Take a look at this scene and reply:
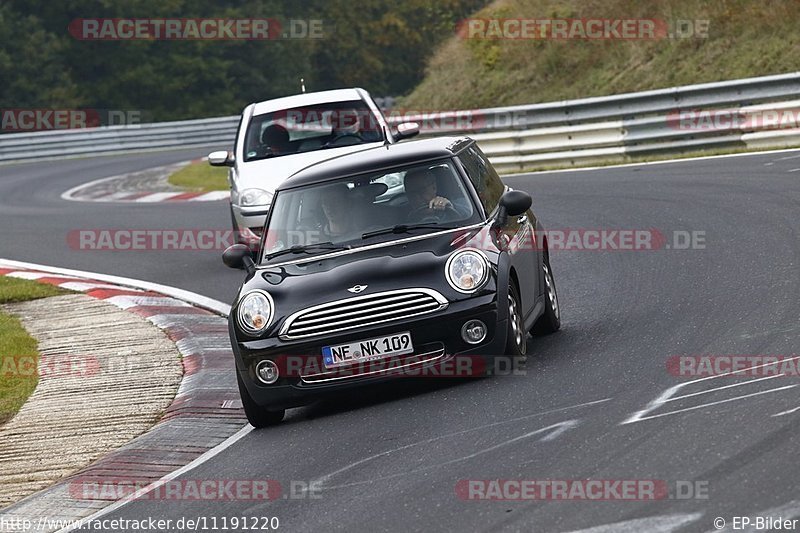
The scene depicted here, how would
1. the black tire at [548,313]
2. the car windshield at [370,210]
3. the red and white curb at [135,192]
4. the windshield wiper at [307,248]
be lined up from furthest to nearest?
the red and white curb at [135,192] → the black tire at [548,313] → the car windshield at [370,210] → the windshield wiper at [307,248]

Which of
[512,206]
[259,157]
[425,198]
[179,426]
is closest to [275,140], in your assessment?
[259,157]

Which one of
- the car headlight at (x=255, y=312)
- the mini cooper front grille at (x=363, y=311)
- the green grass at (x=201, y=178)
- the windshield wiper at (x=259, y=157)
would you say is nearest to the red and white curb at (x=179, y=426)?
the car headlight at (x=255, y=312)

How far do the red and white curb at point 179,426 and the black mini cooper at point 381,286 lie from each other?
49cm

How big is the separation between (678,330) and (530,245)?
1.17 meters

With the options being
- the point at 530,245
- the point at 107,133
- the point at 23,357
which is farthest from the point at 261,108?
the point at 107,133

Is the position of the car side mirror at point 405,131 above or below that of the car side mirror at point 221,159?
above

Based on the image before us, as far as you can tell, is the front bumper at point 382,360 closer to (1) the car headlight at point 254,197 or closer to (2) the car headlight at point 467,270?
(2) the car headlight at point 467,270

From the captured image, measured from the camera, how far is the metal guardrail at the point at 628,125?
2005 centimetres

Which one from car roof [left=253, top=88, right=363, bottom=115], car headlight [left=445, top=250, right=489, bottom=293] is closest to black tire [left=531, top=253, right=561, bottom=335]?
car headlight [left=445, top=250, right=489, bottom=293]

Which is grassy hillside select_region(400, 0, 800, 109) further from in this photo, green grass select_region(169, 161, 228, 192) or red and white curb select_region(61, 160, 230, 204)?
red and white curb select_region(61, 160, 230, 204)

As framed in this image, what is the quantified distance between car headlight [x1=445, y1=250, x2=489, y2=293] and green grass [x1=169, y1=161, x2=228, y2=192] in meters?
16.6

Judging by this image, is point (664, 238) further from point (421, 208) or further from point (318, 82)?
point (318, 82)

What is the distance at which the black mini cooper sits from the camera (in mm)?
8234

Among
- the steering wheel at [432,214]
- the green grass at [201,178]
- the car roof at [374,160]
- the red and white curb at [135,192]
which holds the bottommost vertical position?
the red and white curb at [135,192]
